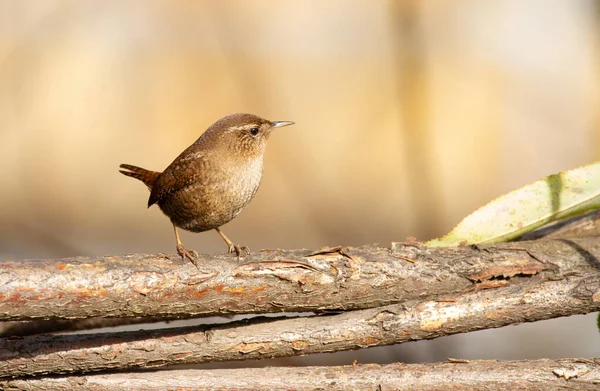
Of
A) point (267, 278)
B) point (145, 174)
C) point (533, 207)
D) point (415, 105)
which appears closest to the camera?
point (267, 278)

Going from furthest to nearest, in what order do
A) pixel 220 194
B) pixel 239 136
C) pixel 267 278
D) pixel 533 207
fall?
pixel 239 136 < pixel 220 194 < pixel 533 207 < pixel 267 278

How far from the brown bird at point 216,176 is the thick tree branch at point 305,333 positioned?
1.68 feet

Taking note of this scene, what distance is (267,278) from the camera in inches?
73.4

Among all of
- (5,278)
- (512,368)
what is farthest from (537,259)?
(5,278)

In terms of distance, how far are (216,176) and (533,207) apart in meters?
0.99

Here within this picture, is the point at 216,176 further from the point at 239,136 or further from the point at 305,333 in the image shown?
the point at 305,333

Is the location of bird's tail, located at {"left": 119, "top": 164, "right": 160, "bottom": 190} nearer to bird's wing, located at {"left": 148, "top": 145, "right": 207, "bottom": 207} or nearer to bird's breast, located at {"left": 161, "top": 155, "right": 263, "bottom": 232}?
bird's wing, located at {"left": 148, "top": 145, "right": 207, "bottom": 207}

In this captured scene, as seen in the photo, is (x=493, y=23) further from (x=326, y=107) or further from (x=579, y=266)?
(x=579, y=266)

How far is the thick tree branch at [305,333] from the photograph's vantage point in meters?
1.90

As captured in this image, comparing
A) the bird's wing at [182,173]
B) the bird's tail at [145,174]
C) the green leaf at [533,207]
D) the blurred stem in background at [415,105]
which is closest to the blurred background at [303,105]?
the blurred stem in background at [415,105]

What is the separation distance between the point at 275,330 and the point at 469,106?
9.46ft

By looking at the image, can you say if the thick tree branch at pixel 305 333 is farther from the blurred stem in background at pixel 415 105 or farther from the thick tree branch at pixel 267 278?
the blurred stem in background at pixel 415 105

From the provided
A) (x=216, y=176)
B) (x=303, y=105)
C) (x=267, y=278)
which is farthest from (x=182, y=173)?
(x=303, y=105)

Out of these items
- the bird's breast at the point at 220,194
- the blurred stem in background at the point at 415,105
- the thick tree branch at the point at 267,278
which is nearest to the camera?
the thick tree branch at the point at 267,278
